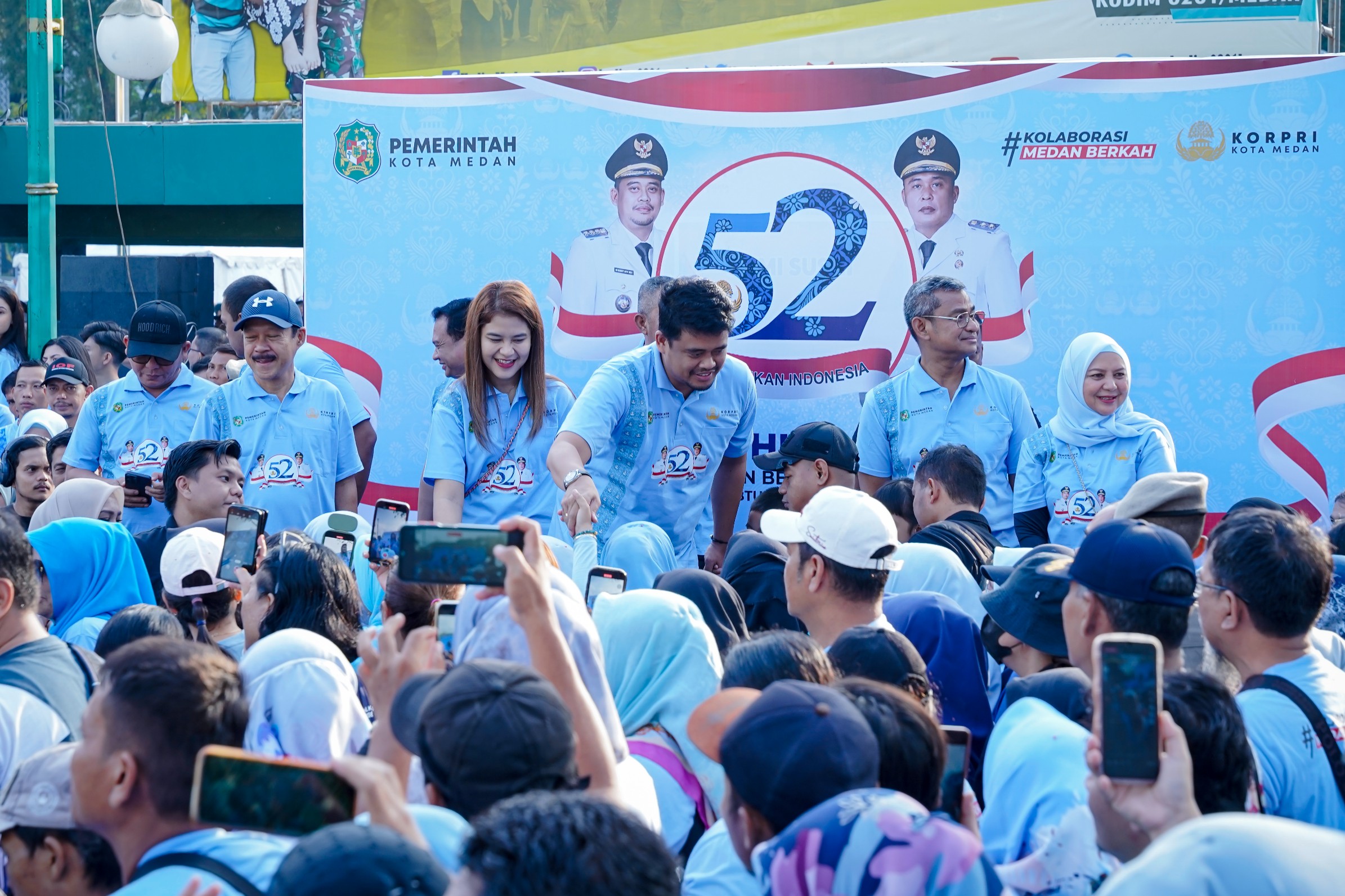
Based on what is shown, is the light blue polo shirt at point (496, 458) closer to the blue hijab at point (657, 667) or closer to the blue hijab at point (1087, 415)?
the blue hijab at point (1087, 415)

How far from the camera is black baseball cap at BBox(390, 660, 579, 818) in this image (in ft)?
5.65

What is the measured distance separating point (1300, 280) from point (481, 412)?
355 centimetres

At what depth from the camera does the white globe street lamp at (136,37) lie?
9695 mm

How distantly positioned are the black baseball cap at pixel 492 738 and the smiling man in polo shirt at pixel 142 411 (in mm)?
4261

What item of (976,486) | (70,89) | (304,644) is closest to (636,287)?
(976,486)

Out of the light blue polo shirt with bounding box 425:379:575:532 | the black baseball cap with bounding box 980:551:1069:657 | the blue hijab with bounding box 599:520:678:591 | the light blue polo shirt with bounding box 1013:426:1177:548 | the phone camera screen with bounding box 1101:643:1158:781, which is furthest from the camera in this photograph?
the light blue polo shirt with bounding box 425:379:575:532

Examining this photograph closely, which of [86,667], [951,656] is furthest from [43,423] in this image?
[951,656]

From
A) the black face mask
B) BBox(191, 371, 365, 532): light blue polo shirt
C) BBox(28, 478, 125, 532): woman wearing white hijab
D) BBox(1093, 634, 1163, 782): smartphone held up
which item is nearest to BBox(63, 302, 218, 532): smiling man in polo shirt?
BBox(191, 371, 365, 532): light blue polo shirt

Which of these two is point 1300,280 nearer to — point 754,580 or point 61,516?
point 754,580

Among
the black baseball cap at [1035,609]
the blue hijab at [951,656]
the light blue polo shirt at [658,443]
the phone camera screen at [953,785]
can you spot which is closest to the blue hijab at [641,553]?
the light blue polo shirt at [658,443]

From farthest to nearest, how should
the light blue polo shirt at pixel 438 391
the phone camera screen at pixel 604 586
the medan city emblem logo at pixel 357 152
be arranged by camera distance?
the medan city emblem logo at pixel 357 152, the light blue polo shirt at pixel 438 391, the phone camera screen at pixel 604 586

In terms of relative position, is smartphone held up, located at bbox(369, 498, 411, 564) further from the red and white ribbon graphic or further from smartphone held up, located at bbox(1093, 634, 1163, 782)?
the red and white ribbon graphic

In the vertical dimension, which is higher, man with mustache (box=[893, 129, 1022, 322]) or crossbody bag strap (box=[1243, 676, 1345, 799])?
man with mustache (box=[893, 129, 1022, 322])

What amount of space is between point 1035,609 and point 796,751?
137 centimetres
